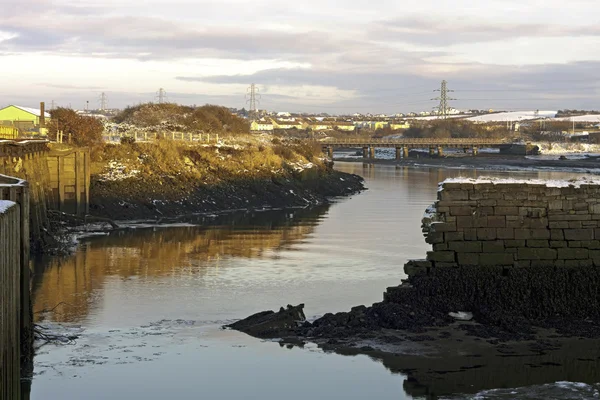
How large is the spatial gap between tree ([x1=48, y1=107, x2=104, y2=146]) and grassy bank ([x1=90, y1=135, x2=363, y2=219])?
176 cm

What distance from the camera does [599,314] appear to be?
60.2 ft

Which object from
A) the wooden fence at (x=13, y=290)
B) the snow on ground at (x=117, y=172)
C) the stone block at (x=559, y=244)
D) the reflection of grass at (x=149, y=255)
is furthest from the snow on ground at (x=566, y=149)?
the wooden fence at (x=13, y=290)

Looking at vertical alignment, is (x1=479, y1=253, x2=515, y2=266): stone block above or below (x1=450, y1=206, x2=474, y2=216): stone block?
below

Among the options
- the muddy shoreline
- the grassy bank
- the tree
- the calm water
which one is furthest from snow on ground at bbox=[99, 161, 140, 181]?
the muddy shoreline

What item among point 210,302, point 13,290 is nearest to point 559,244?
point 210,302

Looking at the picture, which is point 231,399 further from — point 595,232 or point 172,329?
point 595,232

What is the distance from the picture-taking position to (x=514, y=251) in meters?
18.6

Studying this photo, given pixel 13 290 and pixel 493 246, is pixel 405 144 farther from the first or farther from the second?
pixel 13 290

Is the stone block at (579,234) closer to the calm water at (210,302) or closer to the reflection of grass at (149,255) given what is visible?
the calm water at (210,302)

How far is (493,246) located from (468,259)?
0.53 metres

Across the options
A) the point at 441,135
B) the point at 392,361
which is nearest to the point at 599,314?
the point at 392,361

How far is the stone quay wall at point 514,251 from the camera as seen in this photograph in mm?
18391

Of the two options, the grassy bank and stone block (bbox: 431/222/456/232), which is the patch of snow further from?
the grassy bank

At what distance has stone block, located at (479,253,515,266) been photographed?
730 inches
